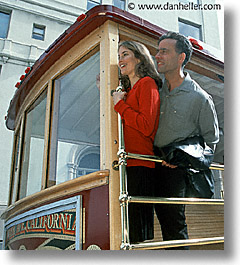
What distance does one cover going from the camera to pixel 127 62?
62.1 inches

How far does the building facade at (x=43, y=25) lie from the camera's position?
73.8 inches

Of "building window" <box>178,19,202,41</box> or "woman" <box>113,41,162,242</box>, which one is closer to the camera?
"woman" <box>113,41,162,242</box>

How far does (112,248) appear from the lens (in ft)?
4.25

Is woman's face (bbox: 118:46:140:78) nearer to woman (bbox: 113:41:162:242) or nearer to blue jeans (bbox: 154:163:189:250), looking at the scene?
woman (bbox: 113:41:162:242)

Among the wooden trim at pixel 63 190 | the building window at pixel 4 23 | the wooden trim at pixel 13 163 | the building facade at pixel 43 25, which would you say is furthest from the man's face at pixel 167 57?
the wooden trim at pixel 13 163

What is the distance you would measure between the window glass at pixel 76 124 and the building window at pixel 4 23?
20.2 inches

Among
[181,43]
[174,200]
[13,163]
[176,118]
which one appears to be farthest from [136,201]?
[13,163]

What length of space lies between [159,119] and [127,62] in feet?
1.15

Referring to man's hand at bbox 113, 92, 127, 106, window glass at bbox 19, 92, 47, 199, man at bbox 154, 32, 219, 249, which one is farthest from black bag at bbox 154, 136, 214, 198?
window glass at bbox 19, 92, 47, 199

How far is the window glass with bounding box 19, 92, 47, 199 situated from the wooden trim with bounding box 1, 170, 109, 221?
0.07 metres

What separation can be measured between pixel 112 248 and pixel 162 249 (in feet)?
0.96

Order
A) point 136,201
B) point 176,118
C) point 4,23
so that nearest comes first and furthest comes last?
point 136,201, point 176,118, point 4,23

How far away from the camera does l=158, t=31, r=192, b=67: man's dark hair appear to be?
1.71 m

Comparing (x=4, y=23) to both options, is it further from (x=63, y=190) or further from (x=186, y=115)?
(x=186, y=115)
